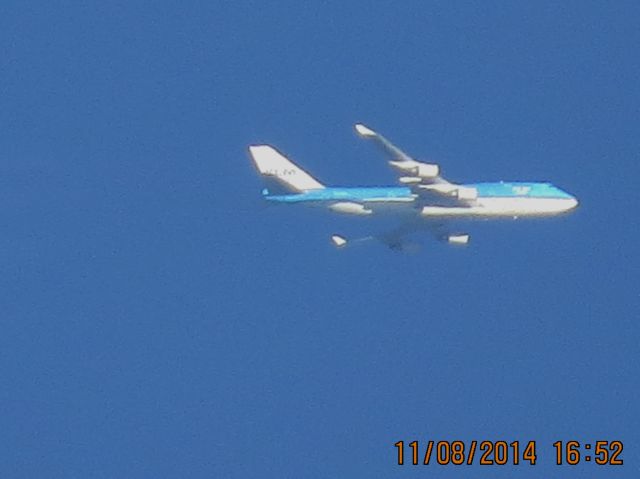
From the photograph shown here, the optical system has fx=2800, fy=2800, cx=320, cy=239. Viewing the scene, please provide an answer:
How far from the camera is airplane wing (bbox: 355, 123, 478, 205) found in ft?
467

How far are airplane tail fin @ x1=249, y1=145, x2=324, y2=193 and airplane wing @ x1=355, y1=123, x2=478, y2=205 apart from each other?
Result: 6090mm

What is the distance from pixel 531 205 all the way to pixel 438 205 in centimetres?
543

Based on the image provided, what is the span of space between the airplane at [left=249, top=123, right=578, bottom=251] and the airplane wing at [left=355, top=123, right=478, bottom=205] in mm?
53

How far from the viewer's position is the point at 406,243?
157 meters

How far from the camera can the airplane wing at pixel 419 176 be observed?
467ft

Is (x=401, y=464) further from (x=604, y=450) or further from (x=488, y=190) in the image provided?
(x=488, y=190)

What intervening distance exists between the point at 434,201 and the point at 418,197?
0.89 metres

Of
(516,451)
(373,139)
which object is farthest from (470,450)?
(373,139)

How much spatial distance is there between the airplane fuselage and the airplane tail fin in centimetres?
48

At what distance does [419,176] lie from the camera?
5787 inches

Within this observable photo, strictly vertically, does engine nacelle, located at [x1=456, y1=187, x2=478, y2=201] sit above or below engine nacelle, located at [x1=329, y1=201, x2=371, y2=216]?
above

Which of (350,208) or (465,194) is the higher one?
(465,194)

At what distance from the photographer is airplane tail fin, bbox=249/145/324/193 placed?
496 feet

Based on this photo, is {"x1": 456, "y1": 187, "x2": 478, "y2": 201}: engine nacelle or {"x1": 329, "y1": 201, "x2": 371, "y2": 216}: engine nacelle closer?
{"x1": 456, "y1": 187, "x2": 478, "y2": 201}: engine nacelle
